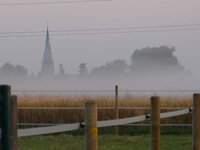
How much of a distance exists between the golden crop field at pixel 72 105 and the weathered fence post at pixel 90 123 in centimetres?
1376

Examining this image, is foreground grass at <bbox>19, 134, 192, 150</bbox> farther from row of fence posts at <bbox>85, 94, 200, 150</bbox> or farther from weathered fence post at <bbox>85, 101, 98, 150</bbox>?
weathered fence post at <bbox>85, 101, 98, 150</bbox>

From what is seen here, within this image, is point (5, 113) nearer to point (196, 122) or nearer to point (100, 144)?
point (196, 122)

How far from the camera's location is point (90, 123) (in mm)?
4527

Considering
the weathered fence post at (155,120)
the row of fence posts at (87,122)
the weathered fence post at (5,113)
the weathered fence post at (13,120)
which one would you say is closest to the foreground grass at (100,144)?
the row of fence posts at (87,122)

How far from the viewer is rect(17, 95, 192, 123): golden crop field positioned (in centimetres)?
2028

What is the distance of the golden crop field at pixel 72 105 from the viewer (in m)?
20.3

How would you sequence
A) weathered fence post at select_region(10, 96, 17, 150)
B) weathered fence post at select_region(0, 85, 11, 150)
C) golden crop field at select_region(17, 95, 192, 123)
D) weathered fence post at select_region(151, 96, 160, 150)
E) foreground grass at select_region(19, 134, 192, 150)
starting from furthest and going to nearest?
golden crop field at select_region(17, 95, 192, 123) < foreground grass at select_region(19, 134, 192, 150) < weathered fence post at select_region(151, 96, 160, 150) < weathered fence post at select_region(10, 96, 17, 150) < weathered fence post at select_region(0, 85, 11, 150)

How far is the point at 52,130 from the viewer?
5270mm

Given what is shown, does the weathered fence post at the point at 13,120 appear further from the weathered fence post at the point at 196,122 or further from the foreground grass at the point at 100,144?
the foreground grass at the point at 100,144

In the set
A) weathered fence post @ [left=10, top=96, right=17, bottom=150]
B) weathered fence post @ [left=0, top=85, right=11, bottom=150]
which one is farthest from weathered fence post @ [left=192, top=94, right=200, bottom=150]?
weathered fence post @ [left=0, top=85, right=11, bottom=150]

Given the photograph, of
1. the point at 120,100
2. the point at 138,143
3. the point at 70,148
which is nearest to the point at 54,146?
the point at 70,148

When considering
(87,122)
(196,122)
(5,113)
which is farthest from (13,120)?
(196,122)

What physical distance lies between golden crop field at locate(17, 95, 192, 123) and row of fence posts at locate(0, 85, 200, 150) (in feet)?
40.6

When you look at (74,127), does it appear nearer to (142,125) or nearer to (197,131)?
(197,131)
